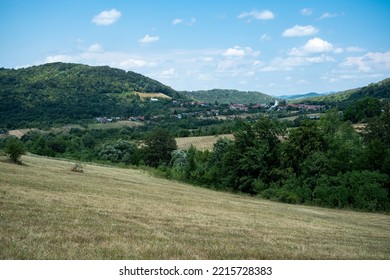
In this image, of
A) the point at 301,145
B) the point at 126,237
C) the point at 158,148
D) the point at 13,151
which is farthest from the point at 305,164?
the point at 158,148

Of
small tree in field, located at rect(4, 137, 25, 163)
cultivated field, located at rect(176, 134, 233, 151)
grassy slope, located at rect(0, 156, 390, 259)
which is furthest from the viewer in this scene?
cultivated field, located at rect(176, 134, 233, 151)

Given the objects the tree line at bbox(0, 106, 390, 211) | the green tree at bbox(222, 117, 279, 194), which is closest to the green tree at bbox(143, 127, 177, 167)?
the tree line at bbox(0, 106, 390, 211)

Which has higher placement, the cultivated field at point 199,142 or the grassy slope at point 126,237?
the cultivated field at point 199,142

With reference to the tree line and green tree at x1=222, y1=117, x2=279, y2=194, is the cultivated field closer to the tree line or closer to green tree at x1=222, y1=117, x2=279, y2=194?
the tree line

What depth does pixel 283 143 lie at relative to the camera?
2491 inches

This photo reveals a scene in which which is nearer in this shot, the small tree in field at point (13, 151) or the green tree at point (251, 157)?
the small tree in field at point (13, 151)

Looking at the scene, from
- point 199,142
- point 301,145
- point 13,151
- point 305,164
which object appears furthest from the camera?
point 199,142

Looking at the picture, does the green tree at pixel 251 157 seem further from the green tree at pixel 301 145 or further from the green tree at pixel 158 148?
the green tree at pixel 158 148

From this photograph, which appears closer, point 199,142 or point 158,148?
point 158,148

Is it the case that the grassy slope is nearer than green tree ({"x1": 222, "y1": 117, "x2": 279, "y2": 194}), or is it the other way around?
the grassy slope

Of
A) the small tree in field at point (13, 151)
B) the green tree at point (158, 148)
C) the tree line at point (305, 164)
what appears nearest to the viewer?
the small tree in field at point (13, 151)

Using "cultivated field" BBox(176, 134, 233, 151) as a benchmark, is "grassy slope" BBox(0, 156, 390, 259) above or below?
below

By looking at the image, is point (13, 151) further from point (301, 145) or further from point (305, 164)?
point (301, 145)

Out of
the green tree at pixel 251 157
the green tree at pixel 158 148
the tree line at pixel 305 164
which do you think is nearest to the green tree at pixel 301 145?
the tree line at pixel 305 164
